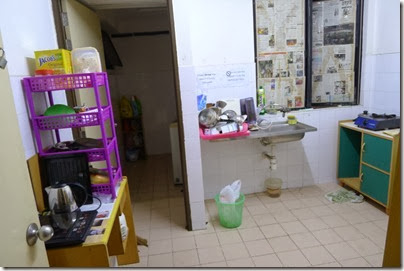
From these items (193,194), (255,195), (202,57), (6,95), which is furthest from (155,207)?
(6,95)

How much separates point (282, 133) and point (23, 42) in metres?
1.99

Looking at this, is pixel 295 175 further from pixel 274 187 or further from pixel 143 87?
pixel 143 87

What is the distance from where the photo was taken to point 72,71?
1.50 metres

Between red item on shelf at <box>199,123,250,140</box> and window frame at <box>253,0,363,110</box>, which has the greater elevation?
window frame at <box>253,0,363,110</box>

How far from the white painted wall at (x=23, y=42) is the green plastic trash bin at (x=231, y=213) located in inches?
56.6

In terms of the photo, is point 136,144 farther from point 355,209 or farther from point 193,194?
point 355,209

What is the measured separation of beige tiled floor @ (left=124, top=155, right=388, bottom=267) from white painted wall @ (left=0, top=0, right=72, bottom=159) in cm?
125

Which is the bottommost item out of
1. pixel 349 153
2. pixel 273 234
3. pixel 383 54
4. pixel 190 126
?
pixel 273 234

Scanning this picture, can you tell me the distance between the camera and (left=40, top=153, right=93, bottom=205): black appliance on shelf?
55.3 inches

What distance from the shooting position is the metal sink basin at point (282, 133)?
2445 mm

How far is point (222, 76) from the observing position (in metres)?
2.68

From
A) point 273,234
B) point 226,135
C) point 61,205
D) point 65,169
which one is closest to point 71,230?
point 61,205

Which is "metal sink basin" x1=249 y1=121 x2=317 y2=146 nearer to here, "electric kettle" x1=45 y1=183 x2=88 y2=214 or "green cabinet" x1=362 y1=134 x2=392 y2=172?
"green cabinet" x1=362 y1=134 x2=392 y2=172

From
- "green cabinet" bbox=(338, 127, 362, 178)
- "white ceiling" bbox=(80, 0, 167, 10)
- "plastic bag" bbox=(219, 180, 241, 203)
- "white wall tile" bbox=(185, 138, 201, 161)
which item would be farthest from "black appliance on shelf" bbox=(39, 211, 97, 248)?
"green cabinet" bbox=(338, 127, 362, 178)
